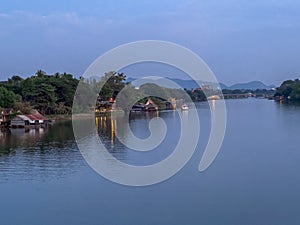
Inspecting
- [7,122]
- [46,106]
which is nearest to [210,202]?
[7,122]

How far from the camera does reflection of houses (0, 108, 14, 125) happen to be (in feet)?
45.9

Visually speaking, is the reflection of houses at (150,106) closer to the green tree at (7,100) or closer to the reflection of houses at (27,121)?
the reflection of houses at (27,121)

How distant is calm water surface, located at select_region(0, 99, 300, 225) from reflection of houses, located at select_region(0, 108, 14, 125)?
17.3ft

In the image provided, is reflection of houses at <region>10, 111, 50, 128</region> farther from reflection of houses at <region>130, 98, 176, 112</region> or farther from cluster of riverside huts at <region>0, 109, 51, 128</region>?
reflection of houses at <region>130, 98, 176, 112</region>

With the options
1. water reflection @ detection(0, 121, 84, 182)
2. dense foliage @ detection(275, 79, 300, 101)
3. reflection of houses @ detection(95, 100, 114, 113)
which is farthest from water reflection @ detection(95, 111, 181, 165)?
dense foliage @ detection(275, 79, 300, 101)

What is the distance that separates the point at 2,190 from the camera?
5750 millimetres

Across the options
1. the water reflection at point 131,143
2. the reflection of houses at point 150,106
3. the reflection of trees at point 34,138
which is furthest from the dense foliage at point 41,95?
the reflection of houses at point 150,106

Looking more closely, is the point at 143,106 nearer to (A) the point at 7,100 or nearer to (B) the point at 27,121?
(A) the point at 7,100

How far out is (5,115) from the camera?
14164 mm

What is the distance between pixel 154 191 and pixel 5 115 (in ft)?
31.8

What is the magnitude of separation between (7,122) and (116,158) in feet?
24.5

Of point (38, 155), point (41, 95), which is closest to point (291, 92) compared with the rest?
point (41, 95)

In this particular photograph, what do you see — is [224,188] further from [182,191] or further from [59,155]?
[59,155]

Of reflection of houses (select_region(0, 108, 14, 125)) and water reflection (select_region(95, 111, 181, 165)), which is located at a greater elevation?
reflection of houses (select_region(0, 108, 14, 125))
